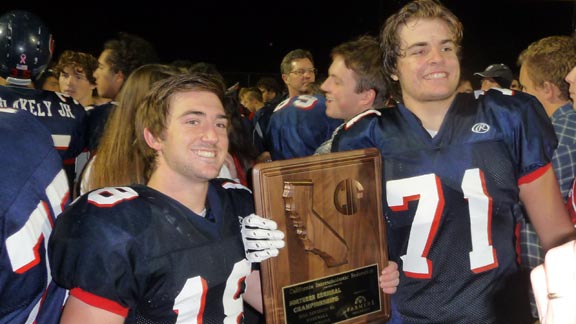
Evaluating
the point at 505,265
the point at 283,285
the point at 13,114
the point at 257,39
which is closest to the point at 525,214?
the point at 505,265

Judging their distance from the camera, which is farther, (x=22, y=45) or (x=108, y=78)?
(x=108, y=78)

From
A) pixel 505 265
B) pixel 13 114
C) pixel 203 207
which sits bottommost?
pixel 505 265

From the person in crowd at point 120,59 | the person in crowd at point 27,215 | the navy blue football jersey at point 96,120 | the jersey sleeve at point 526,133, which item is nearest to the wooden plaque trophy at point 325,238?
the jersey sleeve at point 526,133

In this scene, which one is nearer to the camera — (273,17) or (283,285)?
(283,285)

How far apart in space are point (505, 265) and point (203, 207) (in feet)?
3.25

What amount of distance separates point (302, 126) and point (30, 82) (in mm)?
1593

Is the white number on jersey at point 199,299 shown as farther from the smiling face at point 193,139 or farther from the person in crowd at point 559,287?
the person in crowd at point 559,287

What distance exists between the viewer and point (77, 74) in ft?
14.3

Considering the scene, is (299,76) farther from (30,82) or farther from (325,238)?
(325,238)

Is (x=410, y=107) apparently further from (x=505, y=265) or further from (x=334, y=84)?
(x=334, y=84)

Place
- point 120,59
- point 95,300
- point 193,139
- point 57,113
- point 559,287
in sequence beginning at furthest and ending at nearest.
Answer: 1. point 120,59
2. point 57,113
3. point 193,139
4. point 95,300
5. point 559,287

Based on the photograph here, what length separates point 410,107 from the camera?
1.94 metres

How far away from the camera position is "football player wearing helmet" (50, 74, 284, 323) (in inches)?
53.7

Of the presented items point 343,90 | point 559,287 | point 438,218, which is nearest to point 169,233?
point 438,218
